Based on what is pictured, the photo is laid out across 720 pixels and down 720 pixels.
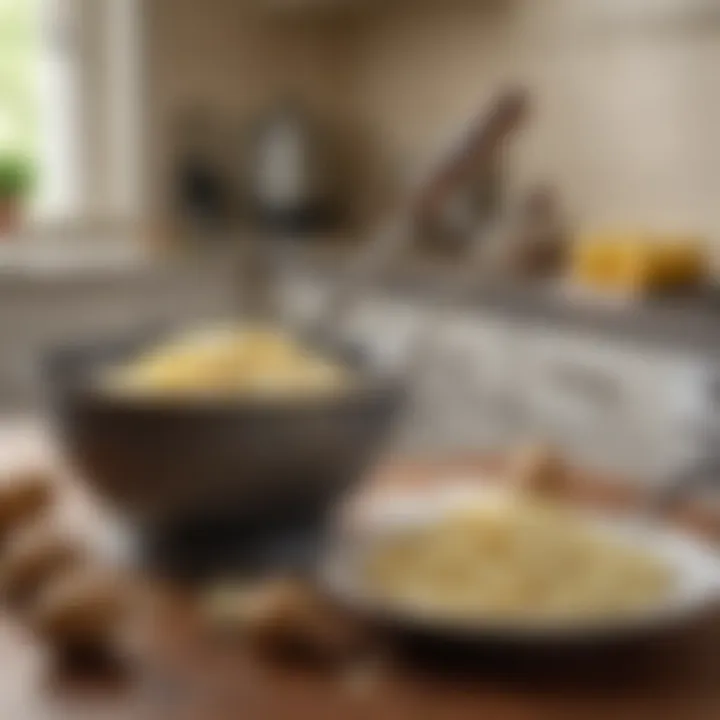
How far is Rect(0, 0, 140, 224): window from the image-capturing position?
129 inches

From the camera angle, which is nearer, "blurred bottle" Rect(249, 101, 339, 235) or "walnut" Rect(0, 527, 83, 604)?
"walnut" Rect(0, 527, 83, 604)

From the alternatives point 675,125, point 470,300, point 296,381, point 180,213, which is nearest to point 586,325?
point 470,300

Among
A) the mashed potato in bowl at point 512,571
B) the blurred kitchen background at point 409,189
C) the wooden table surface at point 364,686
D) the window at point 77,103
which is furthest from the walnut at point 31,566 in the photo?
A: the window at point 77,103

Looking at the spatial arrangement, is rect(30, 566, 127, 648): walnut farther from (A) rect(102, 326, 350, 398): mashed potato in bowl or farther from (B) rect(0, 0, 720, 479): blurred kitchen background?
(B) rect(0, 0, 720, 479): blurred kitchen background

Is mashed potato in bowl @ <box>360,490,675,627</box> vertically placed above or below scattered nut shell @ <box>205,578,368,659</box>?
above

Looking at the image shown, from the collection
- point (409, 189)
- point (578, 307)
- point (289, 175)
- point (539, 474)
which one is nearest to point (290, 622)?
point (539, 474)

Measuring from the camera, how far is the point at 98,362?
3.63ft

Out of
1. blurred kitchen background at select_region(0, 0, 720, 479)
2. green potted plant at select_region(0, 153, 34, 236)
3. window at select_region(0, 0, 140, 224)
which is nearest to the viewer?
blurred kitchen background at select_region(0, 0, 720, 479)

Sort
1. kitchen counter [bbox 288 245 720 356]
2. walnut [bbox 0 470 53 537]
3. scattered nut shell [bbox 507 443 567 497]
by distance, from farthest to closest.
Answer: kitchen counter [bbox 288 245 720 356]
scattered nut shell [bbox 507 443 567 497]
walnut [bbox 0 470 53 537]

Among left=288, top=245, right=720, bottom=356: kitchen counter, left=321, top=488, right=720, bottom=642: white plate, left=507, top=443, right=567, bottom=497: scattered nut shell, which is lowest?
left=288, top=245, right=720, bottom=356: kitchen counter

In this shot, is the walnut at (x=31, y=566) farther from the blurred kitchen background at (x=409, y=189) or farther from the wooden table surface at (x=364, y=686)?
the blurred kitchen background at (x=409, y=189)

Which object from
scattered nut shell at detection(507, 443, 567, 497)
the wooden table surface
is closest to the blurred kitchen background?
scattered nut shell at detection(507, 443, 567, 497)

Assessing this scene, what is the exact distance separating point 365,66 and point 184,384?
257 centimetres

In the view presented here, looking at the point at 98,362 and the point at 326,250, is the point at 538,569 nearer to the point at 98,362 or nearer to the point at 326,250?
the point at 98,362
